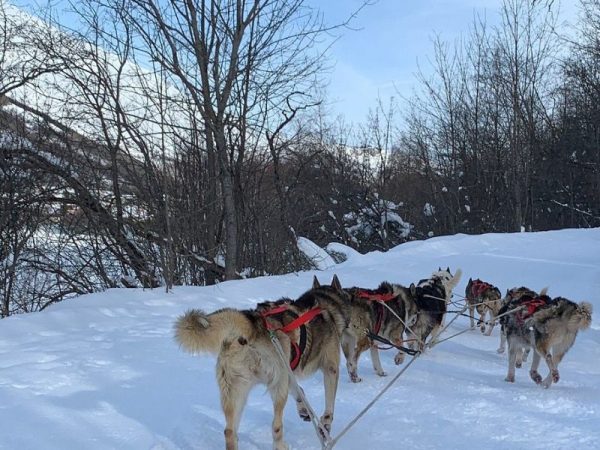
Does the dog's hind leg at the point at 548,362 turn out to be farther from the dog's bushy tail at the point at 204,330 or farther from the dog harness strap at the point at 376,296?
the dog's bushy tail at the point at 204,330

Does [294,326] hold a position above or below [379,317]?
above

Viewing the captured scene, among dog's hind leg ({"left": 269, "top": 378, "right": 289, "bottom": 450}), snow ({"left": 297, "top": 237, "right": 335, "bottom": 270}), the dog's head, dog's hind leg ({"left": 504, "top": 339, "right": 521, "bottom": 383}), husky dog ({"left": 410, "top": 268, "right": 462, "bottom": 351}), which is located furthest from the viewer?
snow ({"left": 297, "top": 237, "right": 335, "bottom": 270})

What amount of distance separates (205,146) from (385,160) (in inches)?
805

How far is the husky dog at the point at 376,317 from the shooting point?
5.45m

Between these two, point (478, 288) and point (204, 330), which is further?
point (478, 288)

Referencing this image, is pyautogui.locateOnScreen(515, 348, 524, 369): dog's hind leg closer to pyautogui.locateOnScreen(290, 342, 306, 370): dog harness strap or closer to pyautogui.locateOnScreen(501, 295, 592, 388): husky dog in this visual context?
pyautogui.locateOnScreen(501, 295, 592, 388): husky dog

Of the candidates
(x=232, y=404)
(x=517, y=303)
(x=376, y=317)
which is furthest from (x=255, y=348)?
(x=517, y=303)

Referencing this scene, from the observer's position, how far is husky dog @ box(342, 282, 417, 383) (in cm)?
545

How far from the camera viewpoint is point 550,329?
5.45 meters

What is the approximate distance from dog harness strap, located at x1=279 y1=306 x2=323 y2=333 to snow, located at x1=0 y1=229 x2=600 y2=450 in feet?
2.57

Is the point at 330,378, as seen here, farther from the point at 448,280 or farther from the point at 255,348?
the point at 448,280

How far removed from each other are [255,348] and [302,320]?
54cm

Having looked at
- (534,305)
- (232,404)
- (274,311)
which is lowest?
(232,404)

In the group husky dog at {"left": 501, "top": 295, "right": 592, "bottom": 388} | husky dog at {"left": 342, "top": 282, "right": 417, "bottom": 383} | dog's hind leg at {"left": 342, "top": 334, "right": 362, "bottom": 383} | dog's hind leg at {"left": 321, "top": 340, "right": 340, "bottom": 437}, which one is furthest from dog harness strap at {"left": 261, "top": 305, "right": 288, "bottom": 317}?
husky dog at {"left": 501, "top": 295, "right": 592, "bottom": 388}
